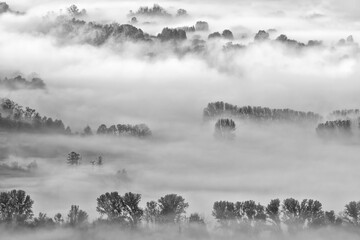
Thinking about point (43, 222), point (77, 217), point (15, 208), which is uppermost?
point (15, 208)

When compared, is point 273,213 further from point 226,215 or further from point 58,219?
point 58,219

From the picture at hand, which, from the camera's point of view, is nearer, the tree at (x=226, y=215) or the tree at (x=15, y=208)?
the tree at (x=15, y=208)

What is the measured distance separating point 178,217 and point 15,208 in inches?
1543

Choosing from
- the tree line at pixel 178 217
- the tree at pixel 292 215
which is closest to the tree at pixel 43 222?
the tree line at pixel 178 217

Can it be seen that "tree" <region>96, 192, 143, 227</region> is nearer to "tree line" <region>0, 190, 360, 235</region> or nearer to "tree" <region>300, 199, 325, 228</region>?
"tree line" <region>0, 190, 360, 235</region>

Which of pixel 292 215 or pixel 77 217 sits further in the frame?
pixel 292 215

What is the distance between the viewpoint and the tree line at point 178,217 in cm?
18525

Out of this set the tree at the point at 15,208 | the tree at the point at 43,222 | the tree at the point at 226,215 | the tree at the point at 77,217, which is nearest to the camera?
the tree at the point at 43,222

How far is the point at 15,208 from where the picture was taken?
189875mm

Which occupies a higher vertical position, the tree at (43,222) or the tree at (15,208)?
the tree at (15,208)

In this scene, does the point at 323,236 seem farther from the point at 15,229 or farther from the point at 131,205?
the point at 15,229

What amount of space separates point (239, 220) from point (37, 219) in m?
48.7

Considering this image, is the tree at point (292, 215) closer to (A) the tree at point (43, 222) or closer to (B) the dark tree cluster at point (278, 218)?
(B) the dark tree cluster at point (278, 218)

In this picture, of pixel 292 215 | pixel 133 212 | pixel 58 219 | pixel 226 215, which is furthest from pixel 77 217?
pixel 292 215
